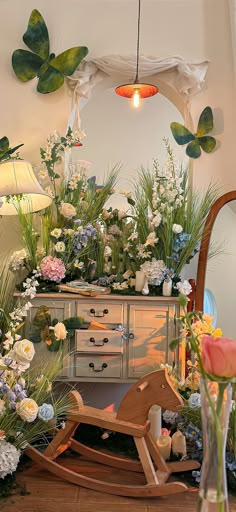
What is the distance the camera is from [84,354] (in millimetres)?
2643

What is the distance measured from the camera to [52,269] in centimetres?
273

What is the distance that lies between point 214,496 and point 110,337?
5.09ft

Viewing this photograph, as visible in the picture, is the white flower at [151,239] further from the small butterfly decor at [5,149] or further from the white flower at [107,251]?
the small butterfly decor at [5,149]

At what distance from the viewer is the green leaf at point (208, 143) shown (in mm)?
3082

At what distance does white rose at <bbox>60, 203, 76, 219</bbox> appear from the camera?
9.17ft

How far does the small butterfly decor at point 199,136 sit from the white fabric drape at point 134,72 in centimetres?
17

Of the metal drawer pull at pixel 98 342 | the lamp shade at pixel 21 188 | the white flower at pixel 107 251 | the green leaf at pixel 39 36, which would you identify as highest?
the green leaf at pixel 39 36

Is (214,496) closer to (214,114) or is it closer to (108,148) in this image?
(214,114)

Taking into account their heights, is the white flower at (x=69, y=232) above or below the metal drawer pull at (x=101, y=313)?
above

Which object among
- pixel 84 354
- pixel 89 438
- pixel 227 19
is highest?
pixel 227 19

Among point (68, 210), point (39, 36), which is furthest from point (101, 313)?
point (39, 36)

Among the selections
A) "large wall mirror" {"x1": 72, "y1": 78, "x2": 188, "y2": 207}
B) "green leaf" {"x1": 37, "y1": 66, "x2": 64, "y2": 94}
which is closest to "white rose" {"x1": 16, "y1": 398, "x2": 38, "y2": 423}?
"green leaf" {"x1": 37, "y1": 66, "x2": 64, "y2": 94}

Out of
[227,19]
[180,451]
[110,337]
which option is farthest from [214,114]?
[180,451]

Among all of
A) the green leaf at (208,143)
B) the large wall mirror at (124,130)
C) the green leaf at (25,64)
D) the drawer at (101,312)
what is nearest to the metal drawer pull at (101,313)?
the drawer at (101,312)
